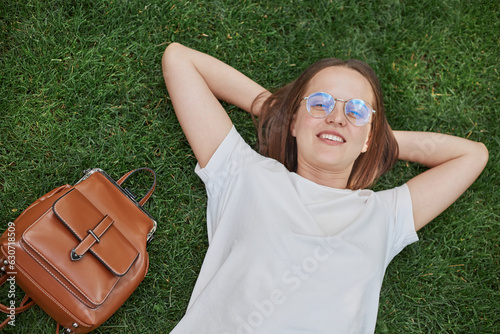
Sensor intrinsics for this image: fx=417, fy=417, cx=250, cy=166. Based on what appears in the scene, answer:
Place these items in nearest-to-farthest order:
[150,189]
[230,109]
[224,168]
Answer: [224,168] → [150,189] → [230,109]

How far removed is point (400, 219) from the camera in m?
2.81

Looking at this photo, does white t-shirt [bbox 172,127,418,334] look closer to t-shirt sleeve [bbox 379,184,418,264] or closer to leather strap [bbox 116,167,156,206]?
t-shirt sleeve [bbox 379,184,418,264]

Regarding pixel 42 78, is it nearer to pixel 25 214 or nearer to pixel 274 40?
pixel 25 214

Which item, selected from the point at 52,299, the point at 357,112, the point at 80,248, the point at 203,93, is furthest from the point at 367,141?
the point at 52,299

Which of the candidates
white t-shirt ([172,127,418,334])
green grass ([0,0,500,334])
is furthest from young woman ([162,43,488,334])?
green grass ([0,0,500,334])

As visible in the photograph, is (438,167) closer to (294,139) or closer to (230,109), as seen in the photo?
(294,139)

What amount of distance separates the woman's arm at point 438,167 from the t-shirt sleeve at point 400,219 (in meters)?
0.06

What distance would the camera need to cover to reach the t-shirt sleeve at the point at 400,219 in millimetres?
2801

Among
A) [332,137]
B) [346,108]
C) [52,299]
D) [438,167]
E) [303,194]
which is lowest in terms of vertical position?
[438,167]

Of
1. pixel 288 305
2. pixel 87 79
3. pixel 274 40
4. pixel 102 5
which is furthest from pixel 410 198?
pixel 102 5

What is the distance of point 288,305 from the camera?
2.36m

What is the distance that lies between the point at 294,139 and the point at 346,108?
505 millimetres

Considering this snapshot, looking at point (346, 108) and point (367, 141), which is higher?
point (346, 108)

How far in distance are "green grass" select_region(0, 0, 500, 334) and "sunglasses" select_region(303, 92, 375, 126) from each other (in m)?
0.80
